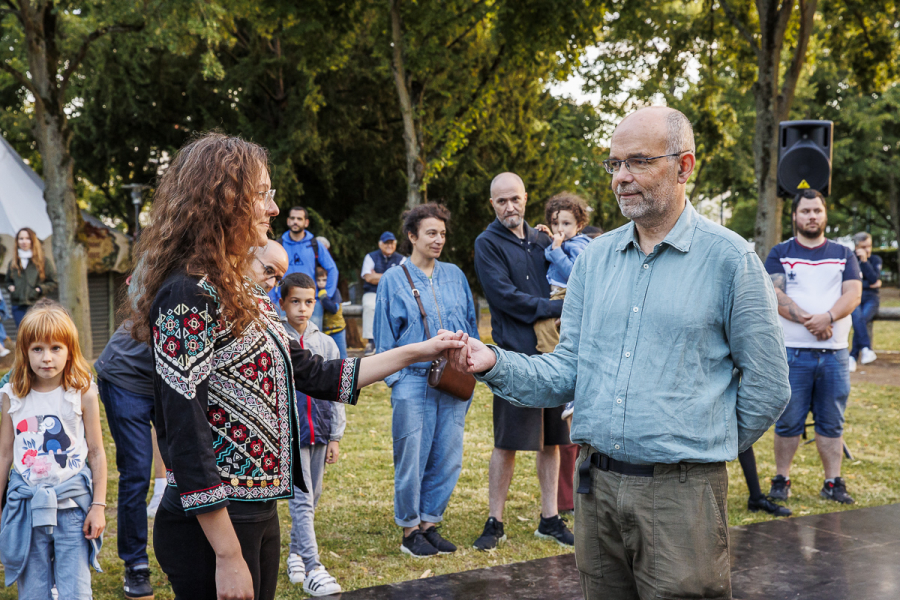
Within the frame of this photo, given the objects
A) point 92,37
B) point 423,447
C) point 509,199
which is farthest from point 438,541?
point 92,37

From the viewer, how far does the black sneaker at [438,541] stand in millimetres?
5258

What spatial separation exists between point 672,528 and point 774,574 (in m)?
2.58

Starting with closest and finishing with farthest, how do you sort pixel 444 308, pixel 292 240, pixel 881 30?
1. pixel 444 308
2. pixel 292 240
3. pixel 881 30

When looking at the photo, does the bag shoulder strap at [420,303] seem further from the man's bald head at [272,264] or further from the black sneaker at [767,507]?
the black sneaker at [767,507]

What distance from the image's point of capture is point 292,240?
9984mm

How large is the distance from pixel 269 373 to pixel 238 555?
51cm

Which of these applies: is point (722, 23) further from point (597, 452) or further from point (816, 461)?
point (597, 452)

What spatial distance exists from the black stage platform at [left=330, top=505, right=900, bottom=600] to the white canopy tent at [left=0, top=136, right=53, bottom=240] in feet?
49.9

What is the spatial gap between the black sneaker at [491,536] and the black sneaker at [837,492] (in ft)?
8.87

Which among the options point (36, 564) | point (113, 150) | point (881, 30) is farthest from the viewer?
point (113, 150)

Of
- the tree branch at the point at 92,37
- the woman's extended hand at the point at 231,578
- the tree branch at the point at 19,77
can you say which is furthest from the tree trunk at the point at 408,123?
the woman's extended hand at the point at 231,578

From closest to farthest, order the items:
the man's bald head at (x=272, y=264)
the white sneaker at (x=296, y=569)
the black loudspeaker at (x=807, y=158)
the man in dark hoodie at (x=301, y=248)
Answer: the man's bald head at (x=272, y=264) → the white sneaker at (x=296, y=569) → the black loudspeaker at (x=807, y=158) → the man in dark hoodie at (x=301, y=248)

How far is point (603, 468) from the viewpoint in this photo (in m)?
2.62

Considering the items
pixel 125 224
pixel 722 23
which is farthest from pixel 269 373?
pixel 125 224
